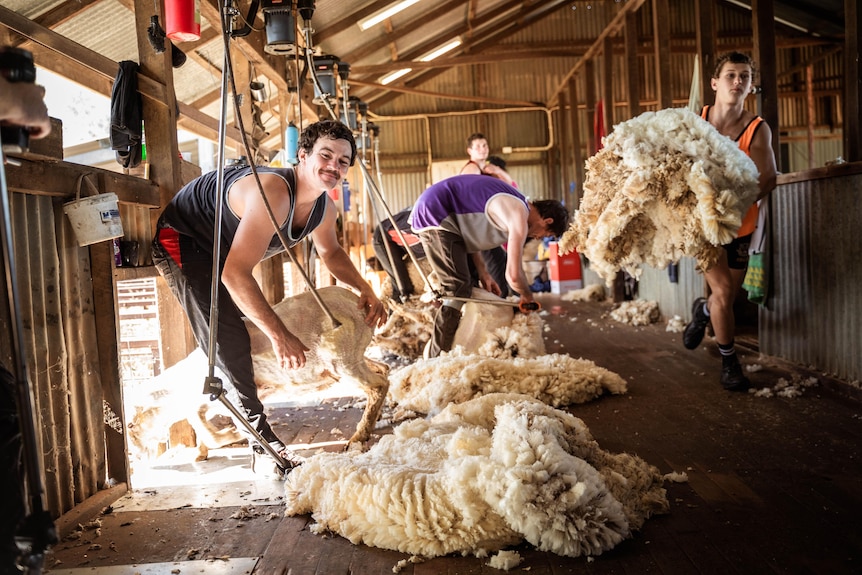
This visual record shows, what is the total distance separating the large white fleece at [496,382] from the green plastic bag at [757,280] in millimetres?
1338

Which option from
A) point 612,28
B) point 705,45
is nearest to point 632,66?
point 612,28

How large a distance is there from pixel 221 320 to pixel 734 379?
2.70 m

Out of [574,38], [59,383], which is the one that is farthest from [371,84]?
[59,383]

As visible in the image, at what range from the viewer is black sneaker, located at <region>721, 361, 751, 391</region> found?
386 cm

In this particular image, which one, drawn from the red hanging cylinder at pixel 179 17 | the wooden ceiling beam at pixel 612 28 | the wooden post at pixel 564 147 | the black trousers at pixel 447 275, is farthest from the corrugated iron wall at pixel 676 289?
the wooden post at pixel 564 147

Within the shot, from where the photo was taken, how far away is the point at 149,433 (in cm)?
322

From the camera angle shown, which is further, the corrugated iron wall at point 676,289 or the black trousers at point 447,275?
the corrugated iron wall at point 676,289

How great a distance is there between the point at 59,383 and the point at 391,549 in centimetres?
128

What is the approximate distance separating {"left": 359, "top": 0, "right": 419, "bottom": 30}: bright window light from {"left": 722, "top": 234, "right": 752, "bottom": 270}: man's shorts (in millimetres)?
6418

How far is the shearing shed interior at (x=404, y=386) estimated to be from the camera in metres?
2.05

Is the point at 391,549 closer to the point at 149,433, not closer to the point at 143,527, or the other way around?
the point at 143,527

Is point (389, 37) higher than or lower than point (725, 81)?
higher

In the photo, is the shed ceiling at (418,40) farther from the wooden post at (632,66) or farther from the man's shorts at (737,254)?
the man's shorts at (737,254)

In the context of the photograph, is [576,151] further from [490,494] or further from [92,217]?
[490,494]
